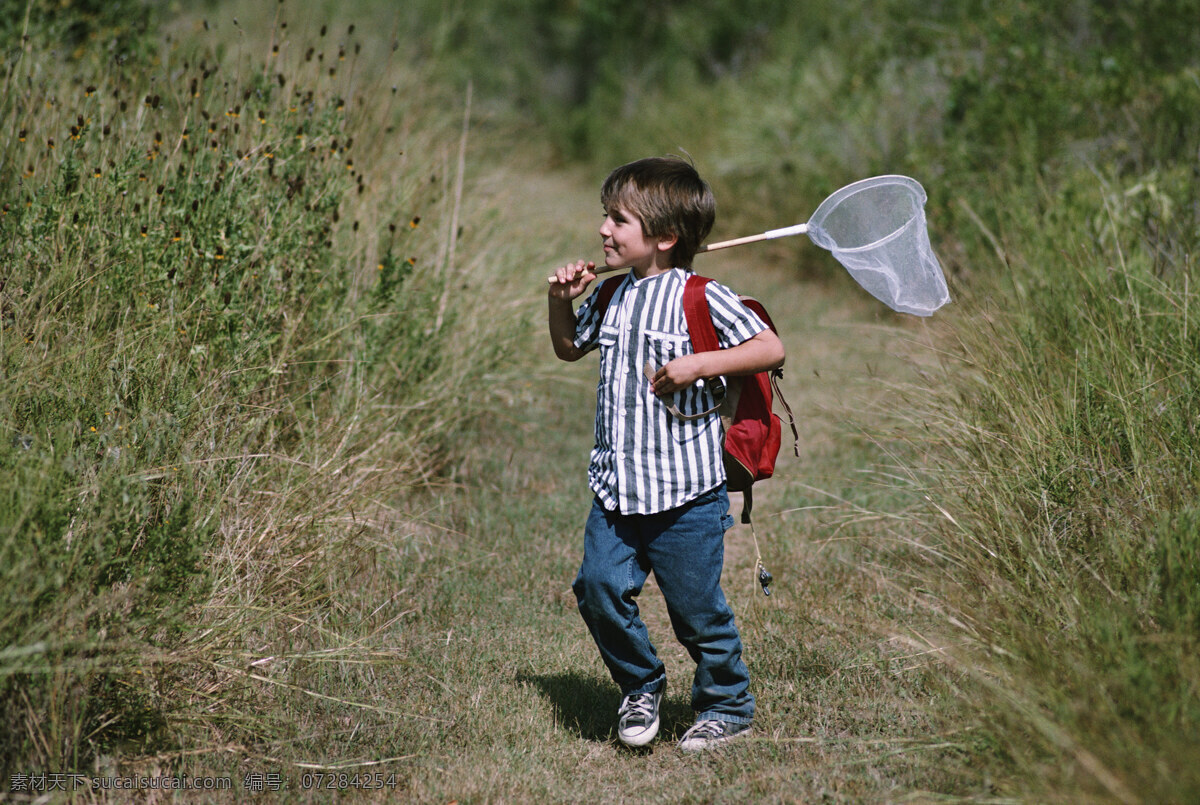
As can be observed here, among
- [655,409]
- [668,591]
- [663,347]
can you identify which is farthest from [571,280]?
[668,591]

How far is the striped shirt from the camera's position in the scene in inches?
116

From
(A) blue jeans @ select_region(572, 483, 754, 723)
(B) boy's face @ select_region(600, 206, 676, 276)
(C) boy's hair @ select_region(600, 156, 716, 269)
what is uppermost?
(C) boy's hair @ select_region(600, 156, 716, 269)

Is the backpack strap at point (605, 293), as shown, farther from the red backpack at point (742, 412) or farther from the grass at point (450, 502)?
the grass at point (450, 502)

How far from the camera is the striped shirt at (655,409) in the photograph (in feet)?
9.66

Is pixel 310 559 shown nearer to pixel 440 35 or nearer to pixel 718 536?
pixel 718 536

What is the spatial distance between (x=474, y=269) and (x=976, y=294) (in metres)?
2.90

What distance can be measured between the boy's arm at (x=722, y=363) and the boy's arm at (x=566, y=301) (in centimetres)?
38

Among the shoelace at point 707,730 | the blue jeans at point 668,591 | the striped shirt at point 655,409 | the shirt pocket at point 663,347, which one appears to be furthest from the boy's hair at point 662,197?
the shoelace at point 707,730

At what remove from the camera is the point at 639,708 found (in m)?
3.14

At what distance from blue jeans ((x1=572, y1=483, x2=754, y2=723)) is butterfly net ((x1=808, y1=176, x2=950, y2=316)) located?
A: 81 cm

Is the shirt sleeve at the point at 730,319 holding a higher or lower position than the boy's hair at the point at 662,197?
lower

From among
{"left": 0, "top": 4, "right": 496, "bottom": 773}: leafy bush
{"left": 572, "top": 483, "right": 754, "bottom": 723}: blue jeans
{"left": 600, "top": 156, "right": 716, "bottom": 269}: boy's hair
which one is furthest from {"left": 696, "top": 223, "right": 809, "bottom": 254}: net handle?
{"left": 0, "top": 4, "right": 496, "bottom": 773}: leafy bush

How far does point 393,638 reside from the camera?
3730 mm

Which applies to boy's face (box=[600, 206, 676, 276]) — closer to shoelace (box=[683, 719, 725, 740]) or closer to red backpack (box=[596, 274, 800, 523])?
red backpack (box=[596, 274, 800, 523])
